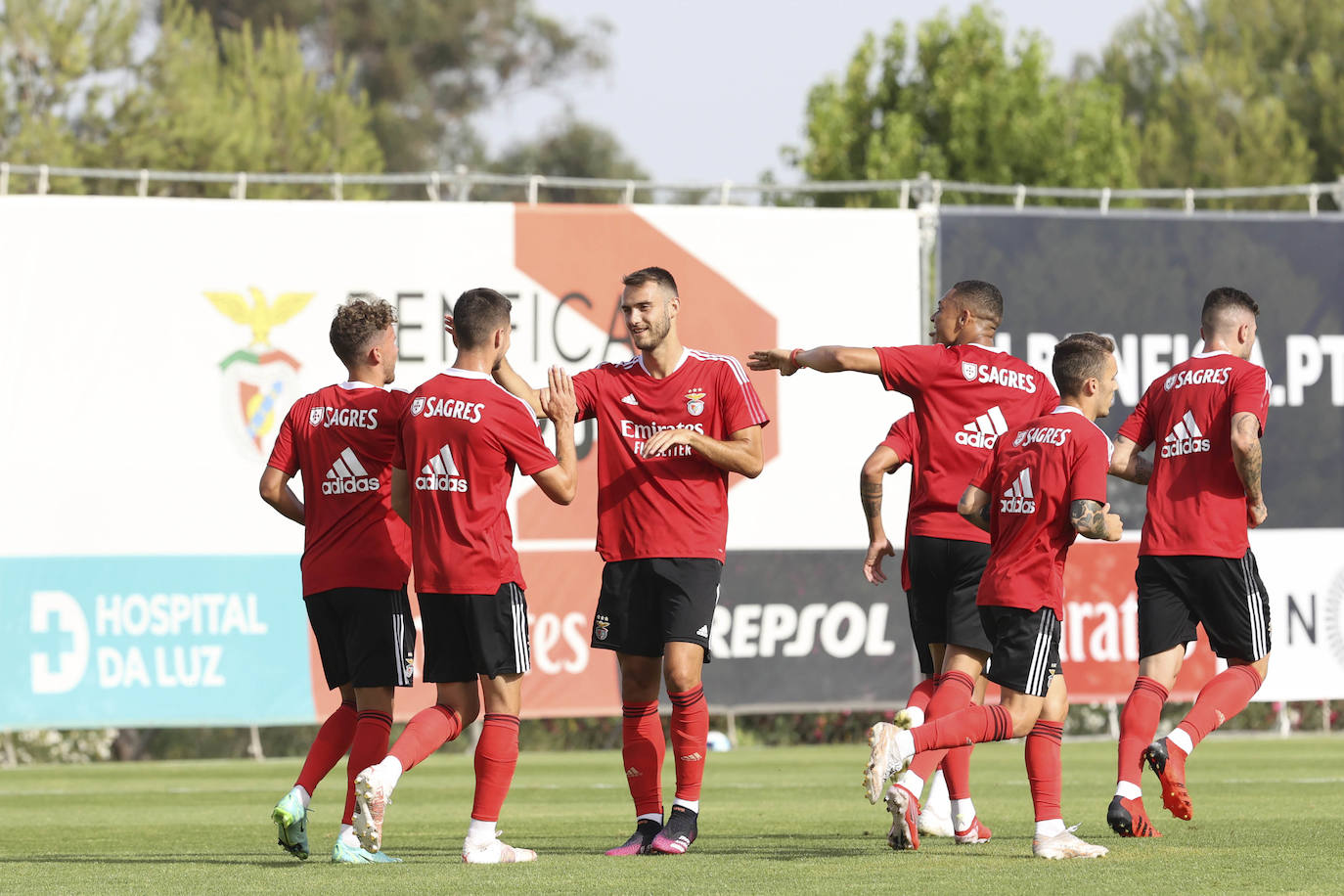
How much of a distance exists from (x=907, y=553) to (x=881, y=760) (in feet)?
5.34

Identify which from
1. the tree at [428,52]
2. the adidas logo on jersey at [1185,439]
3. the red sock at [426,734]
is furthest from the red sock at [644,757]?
the tree at [428,52]

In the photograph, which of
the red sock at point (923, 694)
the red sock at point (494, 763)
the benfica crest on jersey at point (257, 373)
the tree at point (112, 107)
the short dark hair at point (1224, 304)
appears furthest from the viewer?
the tree at point (112, 107)

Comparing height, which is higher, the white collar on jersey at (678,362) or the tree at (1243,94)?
the tree at (1243,94)

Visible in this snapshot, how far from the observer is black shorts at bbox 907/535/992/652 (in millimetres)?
7570

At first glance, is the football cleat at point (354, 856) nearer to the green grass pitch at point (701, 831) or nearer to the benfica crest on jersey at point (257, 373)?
the green grass pitch at point (701, 831)

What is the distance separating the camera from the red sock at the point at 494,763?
275 inches

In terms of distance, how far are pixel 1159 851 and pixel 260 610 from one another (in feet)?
25.7

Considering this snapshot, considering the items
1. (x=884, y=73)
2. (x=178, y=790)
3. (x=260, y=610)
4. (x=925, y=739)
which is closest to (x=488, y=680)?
(x=925, y=739)

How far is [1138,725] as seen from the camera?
7480 mm

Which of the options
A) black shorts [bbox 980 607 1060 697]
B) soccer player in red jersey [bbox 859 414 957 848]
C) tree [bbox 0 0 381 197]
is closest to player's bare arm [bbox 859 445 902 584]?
soccer player in red jersey [bbox 859 414 957 848]

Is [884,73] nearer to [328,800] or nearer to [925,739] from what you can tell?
[328,800]

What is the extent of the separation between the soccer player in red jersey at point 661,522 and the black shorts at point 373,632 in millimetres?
776

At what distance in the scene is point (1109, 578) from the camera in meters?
14.0

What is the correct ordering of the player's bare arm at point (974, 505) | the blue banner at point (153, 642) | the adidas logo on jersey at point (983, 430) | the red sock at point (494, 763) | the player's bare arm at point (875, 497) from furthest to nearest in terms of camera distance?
the blue banner at point (153, 642), the player's bare arm at point (875, 497), the adidas logo on jersey at point (983, 430), the player's bare arm at point (974, 505), the red sock at point (494, 763)
